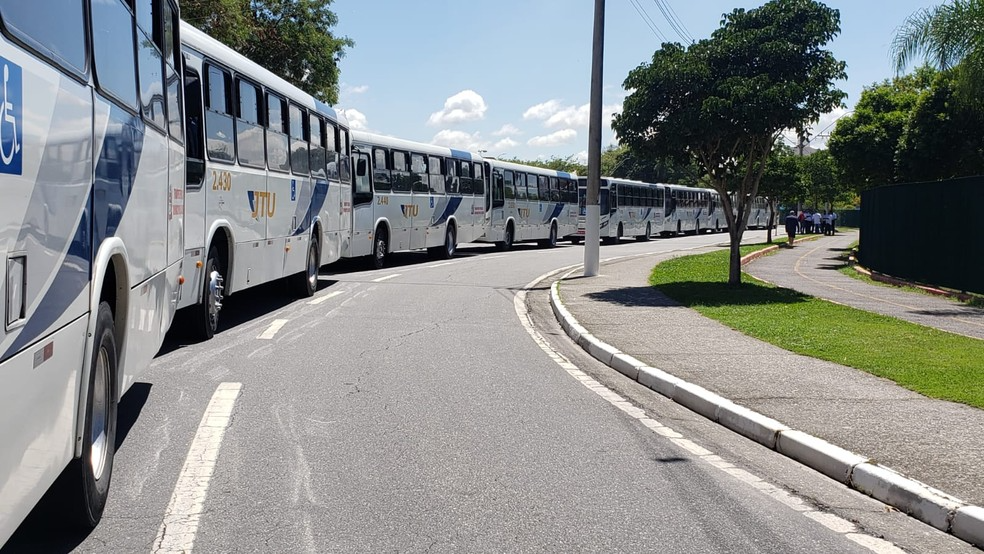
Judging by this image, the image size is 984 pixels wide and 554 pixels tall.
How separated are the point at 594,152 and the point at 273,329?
11.7 meters

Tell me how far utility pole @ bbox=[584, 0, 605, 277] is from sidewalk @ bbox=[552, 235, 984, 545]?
304 inches

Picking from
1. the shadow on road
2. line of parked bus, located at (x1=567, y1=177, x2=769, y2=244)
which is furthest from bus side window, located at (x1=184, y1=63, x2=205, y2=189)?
line of parked bus, located at (x1=567, y1=177, x2=769, y2=244)

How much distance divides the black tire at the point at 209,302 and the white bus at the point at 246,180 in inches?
0.4

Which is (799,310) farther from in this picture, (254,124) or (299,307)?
(254,124)

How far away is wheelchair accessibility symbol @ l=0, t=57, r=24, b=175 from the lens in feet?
9.64

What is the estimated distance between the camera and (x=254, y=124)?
12.4m

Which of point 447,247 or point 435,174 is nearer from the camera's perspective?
point 435,174

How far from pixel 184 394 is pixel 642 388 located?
4.13 meters

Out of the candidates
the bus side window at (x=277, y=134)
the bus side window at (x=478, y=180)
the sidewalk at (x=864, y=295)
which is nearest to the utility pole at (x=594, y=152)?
the sidewalk at (x=864, y=295)

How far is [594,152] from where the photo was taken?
72.2ft

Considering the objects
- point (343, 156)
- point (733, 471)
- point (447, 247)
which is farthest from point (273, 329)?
point (447, 247)

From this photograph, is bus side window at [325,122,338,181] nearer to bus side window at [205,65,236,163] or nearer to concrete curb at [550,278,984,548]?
bus side window at [205,65,236,163]

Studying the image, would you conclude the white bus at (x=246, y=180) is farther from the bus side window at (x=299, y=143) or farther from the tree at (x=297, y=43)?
the tree at (x=297, y=43)

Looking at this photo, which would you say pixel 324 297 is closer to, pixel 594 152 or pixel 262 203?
pixel 262 203
